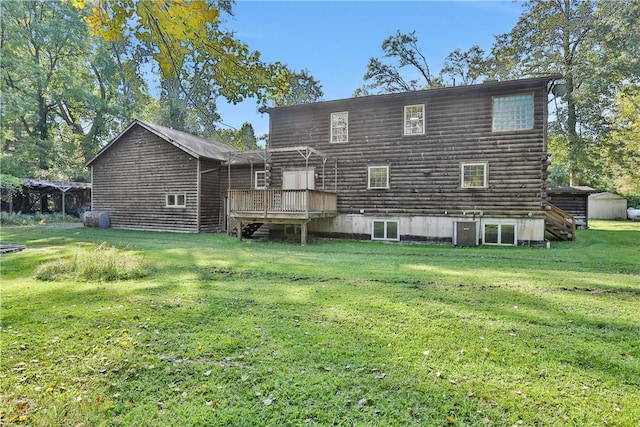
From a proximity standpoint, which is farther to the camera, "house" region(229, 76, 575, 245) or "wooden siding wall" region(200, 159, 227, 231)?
"wooden siding wall" region(200, 159, 227, 231)

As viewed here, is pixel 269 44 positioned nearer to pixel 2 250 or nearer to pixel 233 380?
pixel 233 380

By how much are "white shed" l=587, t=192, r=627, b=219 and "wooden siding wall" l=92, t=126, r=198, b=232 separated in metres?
39.5

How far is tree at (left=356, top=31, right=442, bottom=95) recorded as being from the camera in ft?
96.8

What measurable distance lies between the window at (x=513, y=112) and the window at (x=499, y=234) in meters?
3.97

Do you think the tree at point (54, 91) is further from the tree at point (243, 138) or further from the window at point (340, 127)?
the window at point (340, 127)

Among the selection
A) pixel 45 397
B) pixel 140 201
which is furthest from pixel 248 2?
pixel 140 201

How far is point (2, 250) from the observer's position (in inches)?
408

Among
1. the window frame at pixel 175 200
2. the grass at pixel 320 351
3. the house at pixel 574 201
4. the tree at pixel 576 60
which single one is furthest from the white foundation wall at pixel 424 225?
the tree at pixel 576 60

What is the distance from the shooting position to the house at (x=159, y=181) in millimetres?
18531

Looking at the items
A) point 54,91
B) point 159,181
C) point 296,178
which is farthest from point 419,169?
point 54,91

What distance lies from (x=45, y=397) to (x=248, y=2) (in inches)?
196

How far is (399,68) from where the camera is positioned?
30531 mm

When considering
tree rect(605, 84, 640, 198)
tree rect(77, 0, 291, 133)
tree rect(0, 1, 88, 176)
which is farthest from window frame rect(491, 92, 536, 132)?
tree rect(0, 1, 88, 176)

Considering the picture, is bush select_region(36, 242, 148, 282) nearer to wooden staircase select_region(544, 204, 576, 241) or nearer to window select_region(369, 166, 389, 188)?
window select_region(369, 166, 389, 188)
